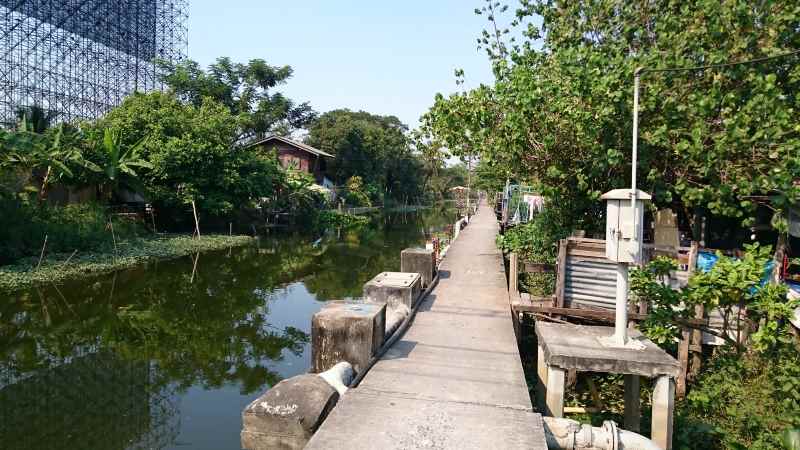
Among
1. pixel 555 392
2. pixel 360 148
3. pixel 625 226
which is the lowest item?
pixel 555 392

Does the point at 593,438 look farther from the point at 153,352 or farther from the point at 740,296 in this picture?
the point at 153,352

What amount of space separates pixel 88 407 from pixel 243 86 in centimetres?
4355

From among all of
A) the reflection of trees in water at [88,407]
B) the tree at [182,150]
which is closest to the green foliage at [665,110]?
the reflection of trees in water at [88,407]

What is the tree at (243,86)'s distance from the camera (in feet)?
141

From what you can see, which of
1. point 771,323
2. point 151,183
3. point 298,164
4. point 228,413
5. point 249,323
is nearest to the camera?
point 771,323

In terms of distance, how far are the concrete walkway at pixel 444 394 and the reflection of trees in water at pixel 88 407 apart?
3.68 m

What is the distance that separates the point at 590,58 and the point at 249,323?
31.2ft

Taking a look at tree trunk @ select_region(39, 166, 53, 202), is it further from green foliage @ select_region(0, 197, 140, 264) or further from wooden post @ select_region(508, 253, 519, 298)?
wooden post @ select_region(508, 253, 519, 298)

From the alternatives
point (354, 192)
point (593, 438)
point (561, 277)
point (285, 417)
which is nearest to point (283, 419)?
point (285, 417)

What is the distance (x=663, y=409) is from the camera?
17.1ft

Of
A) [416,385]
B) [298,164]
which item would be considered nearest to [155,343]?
[416,385]

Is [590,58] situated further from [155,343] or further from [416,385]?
[155,343]

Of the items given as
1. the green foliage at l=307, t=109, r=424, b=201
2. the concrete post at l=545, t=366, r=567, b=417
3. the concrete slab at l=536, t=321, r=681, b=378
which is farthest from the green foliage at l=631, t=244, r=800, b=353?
the green foliage at l=307, t=109, r=424, b=201

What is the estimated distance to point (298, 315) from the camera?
13344 millimetres
